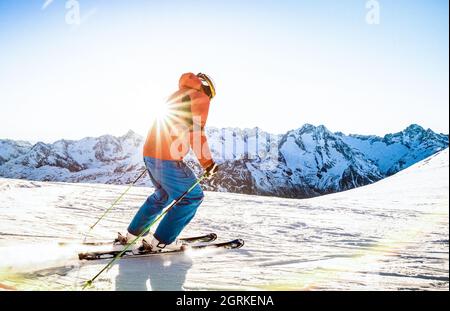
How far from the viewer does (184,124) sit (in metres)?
4.48

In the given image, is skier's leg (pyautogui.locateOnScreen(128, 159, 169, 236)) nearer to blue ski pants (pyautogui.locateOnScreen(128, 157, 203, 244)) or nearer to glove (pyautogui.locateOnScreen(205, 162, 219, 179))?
blue ski pants (pyautogui.locateOnScreen(128, 157, 203, 244))

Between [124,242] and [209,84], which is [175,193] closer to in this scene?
[124,242]

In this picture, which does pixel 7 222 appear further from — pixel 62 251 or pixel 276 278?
pixel 276 278

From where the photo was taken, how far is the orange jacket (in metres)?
4.46

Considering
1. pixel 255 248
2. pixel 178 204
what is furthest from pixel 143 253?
pixel 255 248

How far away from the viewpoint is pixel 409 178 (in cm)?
1390

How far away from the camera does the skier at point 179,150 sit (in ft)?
14.7

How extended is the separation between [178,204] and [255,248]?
1306mm

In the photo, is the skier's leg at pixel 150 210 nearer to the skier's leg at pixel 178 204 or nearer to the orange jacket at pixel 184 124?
the skier's leg at pixel 178 204

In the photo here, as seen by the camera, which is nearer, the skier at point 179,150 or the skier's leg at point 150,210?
the skier at point 179,150

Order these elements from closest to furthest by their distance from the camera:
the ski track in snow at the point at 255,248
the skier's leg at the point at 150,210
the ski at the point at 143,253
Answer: the ski track in snow at the point at 255,248
the ski at the point at 143,253
the skier's leg at the point at 150,210

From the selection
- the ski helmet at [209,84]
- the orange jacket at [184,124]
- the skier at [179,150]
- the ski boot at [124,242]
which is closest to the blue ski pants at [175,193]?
the skier at [179,150]

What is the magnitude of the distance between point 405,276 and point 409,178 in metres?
11.3

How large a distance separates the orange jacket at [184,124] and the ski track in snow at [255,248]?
1301 millimetres
